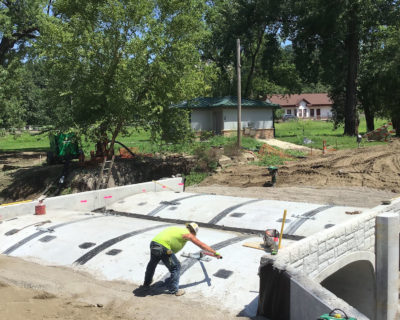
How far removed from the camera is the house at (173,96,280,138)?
33.7 metres

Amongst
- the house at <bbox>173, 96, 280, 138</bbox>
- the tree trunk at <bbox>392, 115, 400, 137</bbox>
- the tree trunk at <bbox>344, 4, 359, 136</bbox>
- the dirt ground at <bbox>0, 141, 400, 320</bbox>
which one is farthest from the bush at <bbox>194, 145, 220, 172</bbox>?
the tree trunk at <bbox>392, 115, 400, 137</bbox>

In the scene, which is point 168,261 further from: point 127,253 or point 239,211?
point 239,211

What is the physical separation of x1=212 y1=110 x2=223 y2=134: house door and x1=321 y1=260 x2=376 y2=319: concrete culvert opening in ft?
77.5

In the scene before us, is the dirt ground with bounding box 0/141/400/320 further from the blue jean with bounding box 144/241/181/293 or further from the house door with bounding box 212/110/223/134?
the house door with bounding box 212/110/223/134

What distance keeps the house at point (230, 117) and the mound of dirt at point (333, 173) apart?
11246 mm

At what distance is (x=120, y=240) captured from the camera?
10.1 meters

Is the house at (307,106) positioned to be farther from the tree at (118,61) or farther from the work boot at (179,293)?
the work boot at (179,293)

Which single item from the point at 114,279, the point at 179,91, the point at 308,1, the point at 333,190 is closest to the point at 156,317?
the point at 114,279

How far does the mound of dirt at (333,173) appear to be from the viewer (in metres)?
18.9

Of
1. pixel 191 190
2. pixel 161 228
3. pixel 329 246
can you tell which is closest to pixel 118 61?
pixel 191 190

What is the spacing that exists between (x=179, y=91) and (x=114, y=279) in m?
13.1

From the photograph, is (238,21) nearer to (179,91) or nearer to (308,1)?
(308,1)

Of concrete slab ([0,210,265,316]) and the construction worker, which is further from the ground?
the construction worker

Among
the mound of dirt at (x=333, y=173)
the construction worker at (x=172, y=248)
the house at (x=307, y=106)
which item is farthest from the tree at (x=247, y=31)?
the house at (x=307, y=106)
